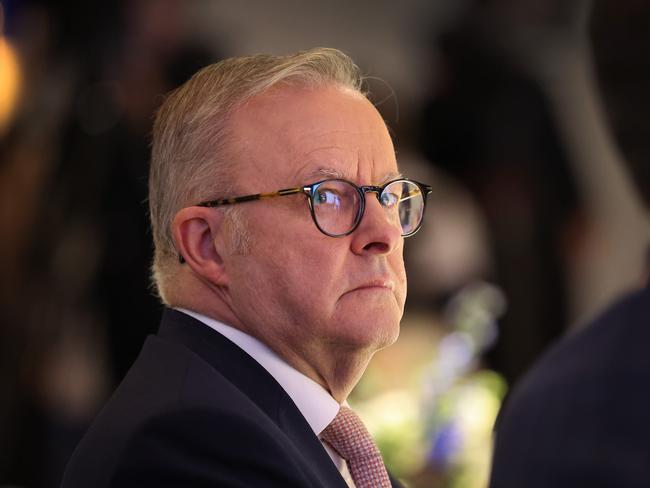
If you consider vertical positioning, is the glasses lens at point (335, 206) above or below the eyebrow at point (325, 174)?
below

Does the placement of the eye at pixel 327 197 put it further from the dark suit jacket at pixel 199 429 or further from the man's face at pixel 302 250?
the dark suit jacket at pixel 199 429

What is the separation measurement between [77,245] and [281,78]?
3132 mm

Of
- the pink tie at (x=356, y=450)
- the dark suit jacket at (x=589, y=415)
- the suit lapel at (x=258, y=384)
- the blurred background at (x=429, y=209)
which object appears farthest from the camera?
the blurred background at (x=429, y=209)

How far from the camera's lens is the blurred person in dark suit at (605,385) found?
3.71ft

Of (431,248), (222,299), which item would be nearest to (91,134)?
(431,248)

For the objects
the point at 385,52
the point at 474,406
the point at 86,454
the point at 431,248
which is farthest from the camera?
the point at 385,52

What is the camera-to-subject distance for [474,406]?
322cm

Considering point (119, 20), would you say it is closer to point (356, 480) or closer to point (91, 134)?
point (91, 134)

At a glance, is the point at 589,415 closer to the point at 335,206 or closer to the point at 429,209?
the point at 335,206

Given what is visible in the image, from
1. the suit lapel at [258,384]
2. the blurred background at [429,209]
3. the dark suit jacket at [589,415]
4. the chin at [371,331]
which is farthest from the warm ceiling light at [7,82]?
the dark suit jacket at [589,415]

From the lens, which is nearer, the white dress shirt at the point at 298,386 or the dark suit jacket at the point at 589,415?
the dark suit jacket at the point at 589,415

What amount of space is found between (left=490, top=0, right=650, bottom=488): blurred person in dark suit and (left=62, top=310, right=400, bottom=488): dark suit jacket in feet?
1.63

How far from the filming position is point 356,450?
77.0 inches

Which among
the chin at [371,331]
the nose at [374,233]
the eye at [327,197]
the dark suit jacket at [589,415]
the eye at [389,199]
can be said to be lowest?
the chin at [371,331]
